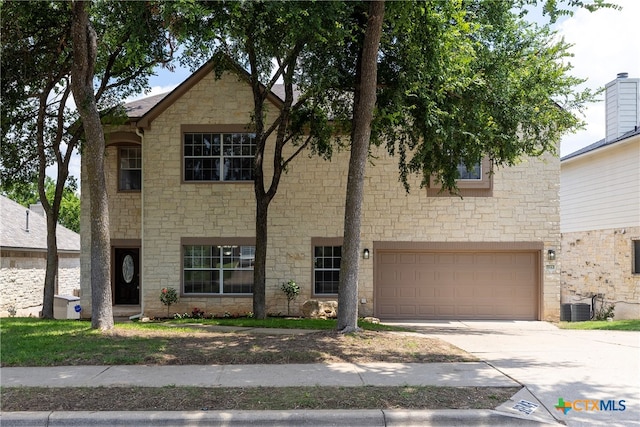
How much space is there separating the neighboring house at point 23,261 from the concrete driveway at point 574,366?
1835 cm

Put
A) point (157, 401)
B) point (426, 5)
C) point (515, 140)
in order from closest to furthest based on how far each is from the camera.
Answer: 1. point (157, 401)
2. point (426, 5)
3. point (515, 140)

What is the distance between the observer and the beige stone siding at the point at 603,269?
740 inches

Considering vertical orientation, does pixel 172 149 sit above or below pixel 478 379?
above

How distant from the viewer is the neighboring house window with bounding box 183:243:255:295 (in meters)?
16.8

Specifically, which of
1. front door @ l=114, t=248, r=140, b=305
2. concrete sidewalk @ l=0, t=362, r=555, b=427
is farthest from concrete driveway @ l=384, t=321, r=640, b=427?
front door @ l=114, t=248, r=140, b=305

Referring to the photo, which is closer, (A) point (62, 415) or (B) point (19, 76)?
(A) point (62, 415)

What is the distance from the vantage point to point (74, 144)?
620 inches

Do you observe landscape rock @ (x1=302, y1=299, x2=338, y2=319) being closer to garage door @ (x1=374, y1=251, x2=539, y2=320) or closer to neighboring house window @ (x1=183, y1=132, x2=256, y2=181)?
garage door @ (x1=374, y1=251, x2=539, y2=320)

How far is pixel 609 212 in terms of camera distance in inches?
798

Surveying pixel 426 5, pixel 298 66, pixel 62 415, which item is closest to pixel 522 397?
pixel 62 415

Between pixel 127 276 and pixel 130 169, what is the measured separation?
3.76 m

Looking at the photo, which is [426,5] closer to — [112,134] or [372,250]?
[372,250]

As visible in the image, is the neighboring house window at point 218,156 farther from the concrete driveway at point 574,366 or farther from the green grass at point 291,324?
the concrete driveway at point 574,366

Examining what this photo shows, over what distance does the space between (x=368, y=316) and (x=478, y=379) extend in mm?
9278
